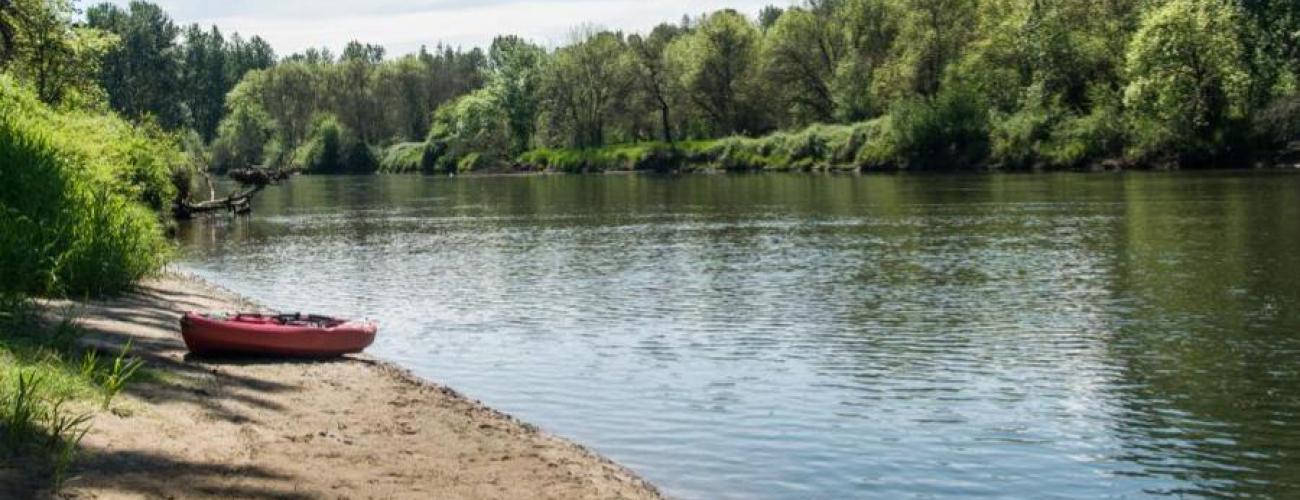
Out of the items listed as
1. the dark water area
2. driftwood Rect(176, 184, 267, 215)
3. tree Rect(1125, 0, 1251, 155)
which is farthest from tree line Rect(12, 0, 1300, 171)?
the dark water area

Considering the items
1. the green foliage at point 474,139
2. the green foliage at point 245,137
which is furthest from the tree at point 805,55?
the green foliage at point 245,137

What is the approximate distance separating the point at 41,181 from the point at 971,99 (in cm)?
9655

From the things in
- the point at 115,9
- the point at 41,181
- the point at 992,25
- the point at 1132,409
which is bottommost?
the point at 1132,409

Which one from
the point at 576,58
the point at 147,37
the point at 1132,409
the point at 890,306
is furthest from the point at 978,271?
the point at 147,37

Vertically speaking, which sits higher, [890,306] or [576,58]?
[576,58]

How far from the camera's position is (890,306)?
30344 millimetres

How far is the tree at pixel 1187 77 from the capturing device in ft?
286

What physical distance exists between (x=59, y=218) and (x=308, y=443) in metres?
13.5

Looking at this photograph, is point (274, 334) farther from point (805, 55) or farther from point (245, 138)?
point (245, 138)

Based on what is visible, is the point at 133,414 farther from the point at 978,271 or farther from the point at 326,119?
the point at 326,119

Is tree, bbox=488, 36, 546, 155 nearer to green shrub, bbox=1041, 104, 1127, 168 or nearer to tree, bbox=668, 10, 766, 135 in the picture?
tree, bbox=668, 10, 766, 135

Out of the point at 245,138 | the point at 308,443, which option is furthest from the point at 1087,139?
the point at 245,138

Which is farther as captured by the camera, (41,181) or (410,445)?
(41,181)

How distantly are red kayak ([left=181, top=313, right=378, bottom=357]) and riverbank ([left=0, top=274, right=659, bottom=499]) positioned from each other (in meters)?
0.31
